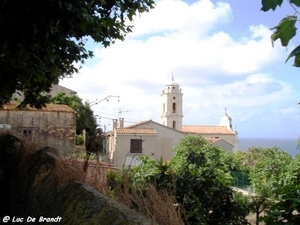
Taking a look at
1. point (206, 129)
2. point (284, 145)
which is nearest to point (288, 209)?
point (284, 145)

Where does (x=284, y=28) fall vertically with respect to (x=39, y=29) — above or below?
below

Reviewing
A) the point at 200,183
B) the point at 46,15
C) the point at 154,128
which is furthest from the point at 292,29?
the point at 154,128

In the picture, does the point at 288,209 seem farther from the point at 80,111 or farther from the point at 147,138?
the point at 147,138

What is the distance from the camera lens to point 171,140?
27266 millimetres

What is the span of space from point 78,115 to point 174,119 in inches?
860

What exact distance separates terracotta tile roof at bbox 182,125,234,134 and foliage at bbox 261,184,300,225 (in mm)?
36039

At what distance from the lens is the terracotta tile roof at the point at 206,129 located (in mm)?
38844

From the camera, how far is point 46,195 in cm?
252

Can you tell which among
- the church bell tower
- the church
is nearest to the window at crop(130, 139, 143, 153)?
the church

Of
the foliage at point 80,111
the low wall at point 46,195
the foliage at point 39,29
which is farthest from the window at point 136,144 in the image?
the foliage at point 39,29

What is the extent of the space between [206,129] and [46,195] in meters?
37.9

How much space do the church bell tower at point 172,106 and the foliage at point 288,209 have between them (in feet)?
117

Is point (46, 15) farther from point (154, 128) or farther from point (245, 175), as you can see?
point (154, 128)

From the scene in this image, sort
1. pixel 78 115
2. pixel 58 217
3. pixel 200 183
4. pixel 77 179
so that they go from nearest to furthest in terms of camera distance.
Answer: pixel 58 217, pixel 77 179, pixel 200 183, pixel 78 115
